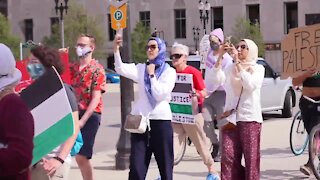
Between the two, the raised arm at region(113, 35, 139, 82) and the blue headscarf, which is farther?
the raised arm at region(113, 35, 139, 82)

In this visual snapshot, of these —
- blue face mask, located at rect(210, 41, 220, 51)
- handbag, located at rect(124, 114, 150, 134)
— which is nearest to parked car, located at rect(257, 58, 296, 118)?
blue face mask, located at rect(210, 41, 220, 51)

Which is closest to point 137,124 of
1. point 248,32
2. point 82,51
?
point 82,51

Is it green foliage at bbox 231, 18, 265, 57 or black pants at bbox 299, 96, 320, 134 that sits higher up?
green foliage at bbox 231, 18, 265, 57

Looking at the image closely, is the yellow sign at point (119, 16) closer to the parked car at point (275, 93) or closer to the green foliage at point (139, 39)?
the parked car at point (275, 93)

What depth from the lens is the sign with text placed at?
29.1 ft

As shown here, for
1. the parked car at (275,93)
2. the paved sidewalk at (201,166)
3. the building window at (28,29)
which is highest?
the building window at (28,29)

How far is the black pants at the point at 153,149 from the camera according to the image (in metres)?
6.62

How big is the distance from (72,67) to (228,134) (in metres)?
1.78

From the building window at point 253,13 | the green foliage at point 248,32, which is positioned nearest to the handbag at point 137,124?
the green foliage at point 248,32

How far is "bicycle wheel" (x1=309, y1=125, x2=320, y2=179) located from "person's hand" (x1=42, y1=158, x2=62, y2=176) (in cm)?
422

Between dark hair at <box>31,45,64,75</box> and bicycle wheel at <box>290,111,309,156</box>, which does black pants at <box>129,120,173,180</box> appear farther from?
bicycle wheel at <box>290,111,309,156</box>

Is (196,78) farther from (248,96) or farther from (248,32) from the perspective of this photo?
(248,32)

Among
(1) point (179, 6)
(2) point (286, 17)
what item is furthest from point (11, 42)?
(2) point (286, 17)

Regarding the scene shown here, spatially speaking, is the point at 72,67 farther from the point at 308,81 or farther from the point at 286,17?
the point at 286,17
